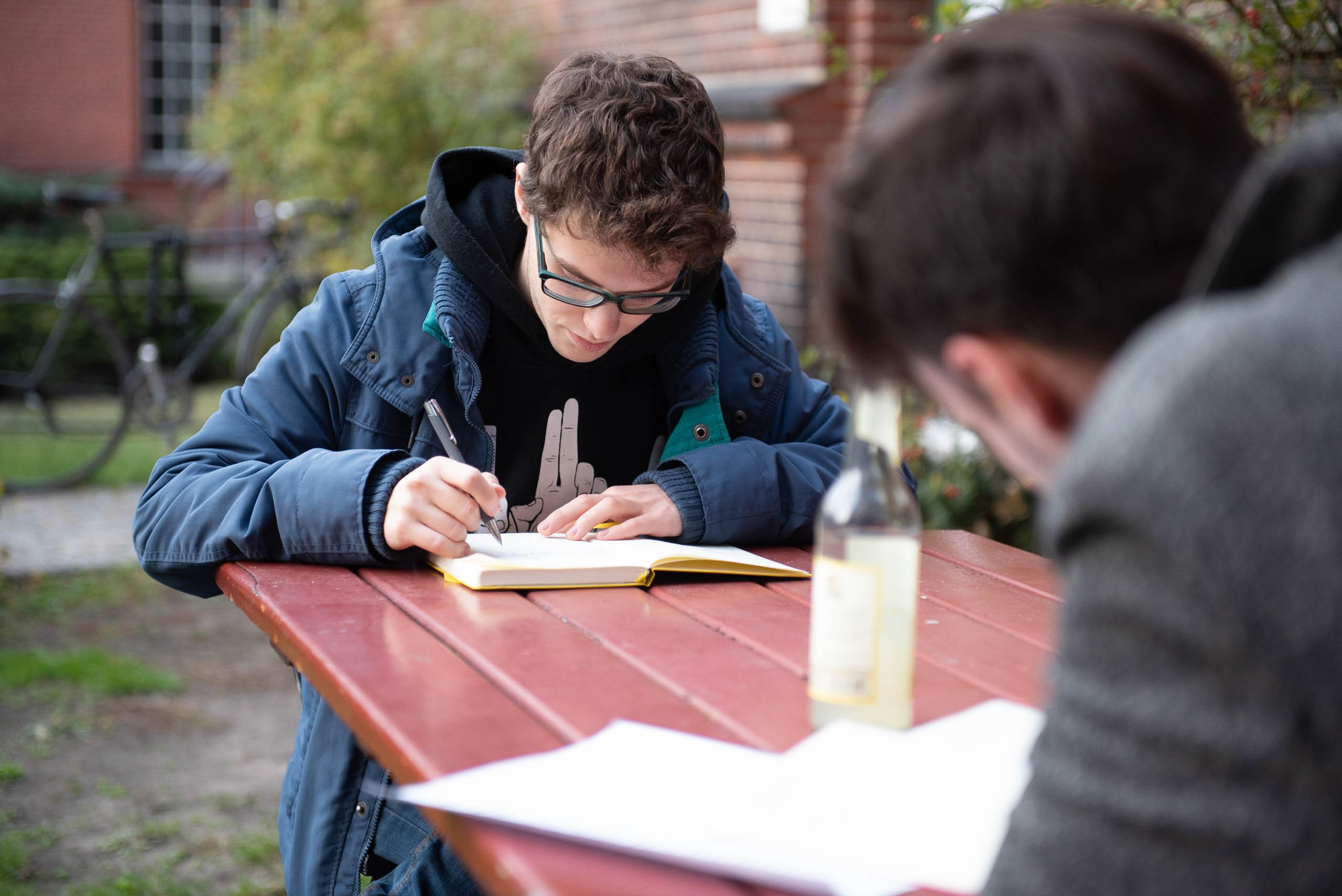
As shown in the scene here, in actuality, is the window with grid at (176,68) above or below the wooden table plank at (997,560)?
below

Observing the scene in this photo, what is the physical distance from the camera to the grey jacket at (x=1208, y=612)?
0.67 metres

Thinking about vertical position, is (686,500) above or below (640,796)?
below

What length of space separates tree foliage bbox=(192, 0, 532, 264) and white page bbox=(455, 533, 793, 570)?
5990mm

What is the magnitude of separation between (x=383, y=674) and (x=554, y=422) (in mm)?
953

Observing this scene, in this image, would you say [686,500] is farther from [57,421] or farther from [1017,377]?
[57,421]

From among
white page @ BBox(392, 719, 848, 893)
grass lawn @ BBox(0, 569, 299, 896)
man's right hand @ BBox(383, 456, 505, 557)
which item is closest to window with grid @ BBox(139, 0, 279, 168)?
grass lawn @ BBox(0, 569, 299, 896)

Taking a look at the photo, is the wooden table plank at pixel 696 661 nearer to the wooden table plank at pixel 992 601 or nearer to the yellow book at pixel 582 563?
the yellow book at pixel 582 563

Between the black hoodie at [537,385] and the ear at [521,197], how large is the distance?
0.07 meters

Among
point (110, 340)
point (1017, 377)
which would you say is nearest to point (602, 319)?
point (1017, 377)

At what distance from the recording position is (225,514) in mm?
1781

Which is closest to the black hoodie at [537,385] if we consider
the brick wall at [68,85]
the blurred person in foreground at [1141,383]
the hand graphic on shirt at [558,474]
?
the hand graphic on shirt at [558,474]

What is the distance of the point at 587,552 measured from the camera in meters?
1.84

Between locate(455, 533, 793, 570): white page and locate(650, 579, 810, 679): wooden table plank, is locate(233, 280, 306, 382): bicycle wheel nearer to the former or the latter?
locate(455, 533, 793, 570): white page

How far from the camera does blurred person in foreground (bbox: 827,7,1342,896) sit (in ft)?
2.23
